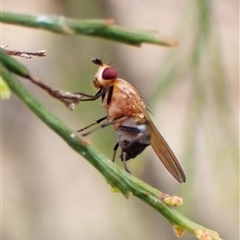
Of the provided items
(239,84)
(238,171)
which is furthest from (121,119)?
(239,84)

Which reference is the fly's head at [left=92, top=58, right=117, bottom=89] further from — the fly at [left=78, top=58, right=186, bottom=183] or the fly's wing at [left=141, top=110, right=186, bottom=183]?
the fly's wing at [left=141, top=110, right=186, bottom=183]

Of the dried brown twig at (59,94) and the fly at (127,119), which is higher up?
the dried brown twig at (59,94)

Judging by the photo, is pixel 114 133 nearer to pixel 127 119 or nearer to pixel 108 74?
pixel 127 119

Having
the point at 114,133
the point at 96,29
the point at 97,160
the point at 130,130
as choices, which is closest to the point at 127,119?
the point at 130,130

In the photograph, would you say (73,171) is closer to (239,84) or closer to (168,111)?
(168,111)

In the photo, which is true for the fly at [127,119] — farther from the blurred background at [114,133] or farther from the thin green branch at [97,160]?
the blurred background at [114,133]

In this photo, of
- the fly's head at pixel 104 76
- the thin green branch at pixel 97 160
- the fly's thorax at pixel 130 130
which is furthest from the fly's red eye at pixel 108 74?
the thin green branch at pixel 97 160

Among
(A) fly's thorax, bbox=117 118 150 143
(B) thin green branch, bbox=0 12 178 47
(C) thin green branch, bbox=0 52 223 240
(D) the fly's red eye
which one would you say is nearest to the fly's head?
(D) the fly's red eye
